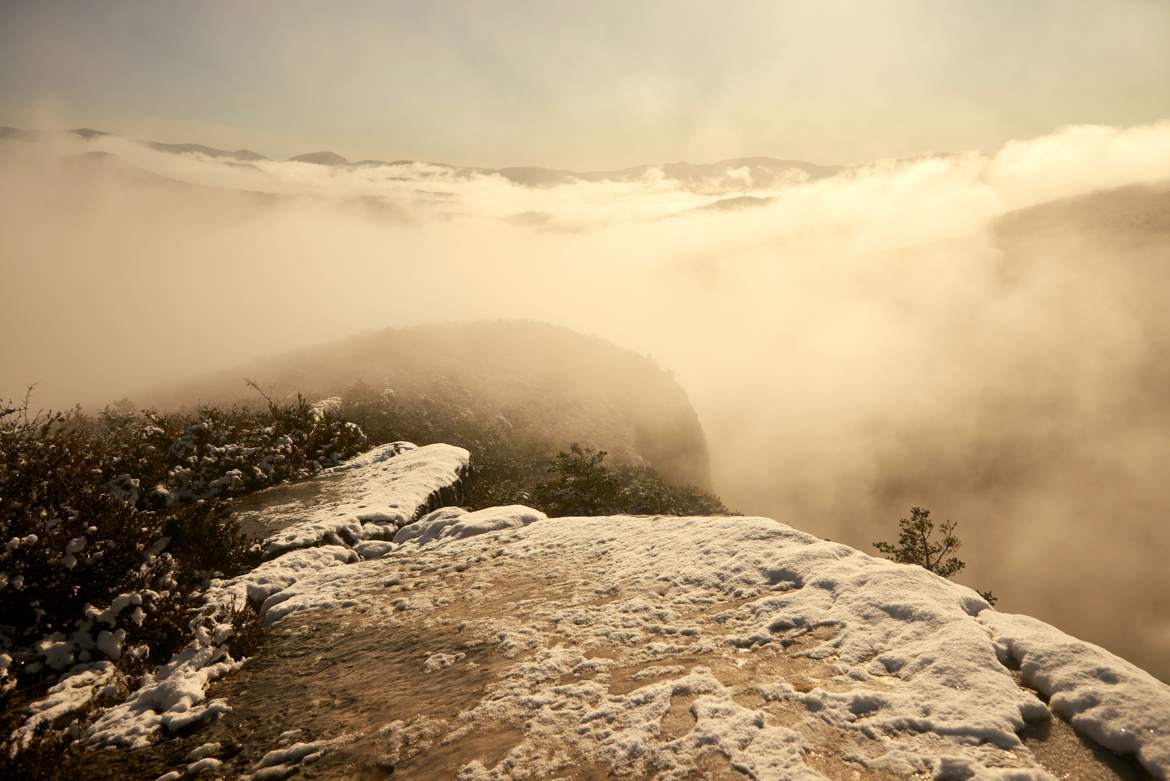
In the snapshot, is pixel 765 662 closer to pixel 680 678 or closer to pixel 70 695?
pixel 680 678

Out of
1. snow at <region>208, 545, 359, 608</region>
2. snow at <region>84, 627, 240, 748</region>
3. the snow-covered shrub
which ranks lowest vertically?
snow at <region>208, 545, 359, 608</region>

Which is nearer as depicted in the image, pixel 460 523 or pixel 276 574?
pixel 276 574

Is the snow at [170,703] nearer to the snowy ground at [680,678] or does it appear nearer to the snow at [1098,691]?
the snowy ground at [680,678]

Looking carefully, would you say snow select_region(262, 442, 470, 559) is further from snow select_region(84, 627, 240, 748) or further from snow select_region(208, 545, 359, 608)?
snow select_region(84, 627, 240, 748)

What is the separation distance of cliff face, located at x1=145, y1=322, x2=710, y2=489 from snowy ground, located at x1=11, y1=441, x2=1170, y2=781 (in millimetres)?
21639

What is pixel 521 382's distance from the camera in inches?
1373

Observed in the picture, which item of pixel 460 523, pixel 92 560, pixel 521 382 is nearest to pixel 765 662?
pixel 460 523

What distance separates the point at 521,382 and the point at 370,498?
75.8 feet

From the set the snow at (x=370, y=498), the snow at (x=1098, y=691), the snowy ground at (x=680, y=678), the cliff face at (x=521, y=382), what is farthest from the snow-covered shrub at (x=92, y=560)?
the cliff face at (x=521, y=382)

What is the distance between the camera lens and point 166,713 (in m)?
5.38

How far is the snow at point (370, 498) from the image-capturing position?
33.4ft

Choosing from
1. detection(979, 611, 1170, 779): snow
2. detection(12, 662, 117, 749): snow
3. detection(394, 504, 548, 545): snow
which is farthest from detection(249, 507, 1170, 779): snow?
detection(12, 662, 117, 749): snow

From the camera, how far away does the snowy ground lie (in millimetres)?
3977

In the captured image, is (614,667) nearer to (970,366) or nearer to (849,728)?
(849,728)
